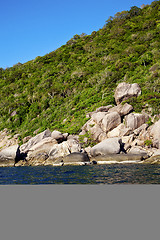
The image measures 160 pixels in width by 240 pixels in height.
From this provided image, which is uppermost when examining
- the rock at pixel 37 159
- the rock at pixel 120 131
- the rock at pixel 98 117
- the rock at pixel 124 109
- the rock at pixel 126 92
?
the rock at pixel 126 92

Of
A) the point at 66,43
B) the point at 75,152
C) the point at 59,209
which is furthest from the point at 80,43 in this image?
the point at 59,209

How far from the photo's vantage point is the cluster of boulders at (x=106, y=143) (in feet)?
80.3

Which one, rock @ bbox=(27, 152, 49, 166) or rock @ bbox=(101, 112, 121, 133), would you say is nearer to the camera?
rock @ bbox=(27, 152, 49, 166)

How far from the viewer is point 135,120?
29.1 m

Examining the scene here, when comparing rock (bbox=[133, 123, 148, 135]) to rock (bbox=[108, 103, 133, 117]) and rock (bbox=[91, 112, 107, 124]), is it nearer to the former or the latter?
rock (bbox=[108, 103, 133, 117])

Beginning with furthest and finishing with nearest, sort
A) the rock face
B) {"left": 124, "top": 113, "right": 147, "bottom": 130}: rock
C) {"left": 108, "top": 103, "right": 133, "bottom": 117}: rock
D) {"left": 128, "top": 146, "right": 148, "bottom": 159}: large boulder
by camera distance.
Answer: {"left": 108, "top": 103, "right": 133, "bottom": 117}: rock < {"left": 124, "top": 113, "right": 147, "bottom": 130}: rock < {"left": 128, "top": 146, "right": 148, "bottom": 159}: large boulder < the rock face

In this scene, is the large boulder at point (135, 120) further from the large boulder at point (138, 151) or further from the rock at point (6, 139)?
the rock at point (6, 139)

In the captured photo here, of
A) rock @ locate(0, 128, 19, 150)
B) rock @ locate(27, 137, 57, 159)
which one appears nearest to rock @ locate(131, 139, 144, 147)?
rock @ locate(27, 137, 57, 159)

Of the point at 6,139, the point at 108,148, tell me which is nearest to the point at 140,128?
the point at 108,148

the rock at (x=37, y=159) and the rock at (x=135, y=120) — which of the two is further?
the rock at (x=135, y=120)

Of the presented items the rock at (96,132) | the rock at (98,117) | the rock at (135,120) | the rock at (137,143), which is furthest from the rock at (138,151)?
the rock at (98,117)

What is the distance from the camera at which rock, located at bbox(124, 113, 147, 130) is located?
29.0m

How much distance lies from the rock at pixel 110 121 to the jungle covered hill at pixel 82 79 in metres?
3.58

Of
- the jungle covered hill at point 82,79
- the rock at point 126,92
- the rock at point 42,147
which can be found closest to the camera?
the rock at point 42,147
